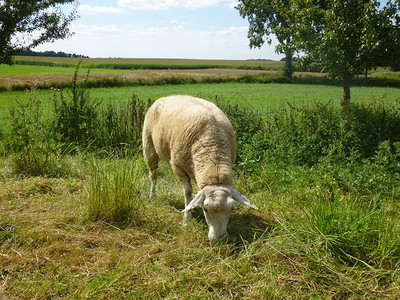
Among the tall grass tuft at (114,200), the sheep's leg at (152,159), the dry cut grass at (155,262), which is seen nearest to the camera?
the dry cut grass at (155,262)

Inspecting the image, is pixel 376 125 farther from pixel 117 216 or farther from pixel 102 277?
pixel 102 277

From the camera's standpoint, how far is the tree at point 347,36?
8461 millimetres

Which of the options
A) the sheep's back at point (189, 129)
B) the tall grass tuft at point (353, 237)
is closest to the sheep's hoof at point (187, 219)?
the sheep's back at point (189, 129)

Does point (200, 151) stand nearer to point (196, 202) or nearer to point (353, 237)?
point (196, 202)

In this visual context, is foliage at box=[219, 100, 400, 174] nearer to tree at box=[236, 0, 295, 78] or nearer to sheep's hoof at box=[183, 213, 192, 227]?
sheep's hoof at box=[183, 213, 192, 227]

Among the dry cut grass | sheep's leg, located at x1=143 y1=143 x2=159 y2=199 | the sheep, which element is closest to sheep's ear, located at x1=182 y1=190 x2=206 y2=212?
the sheep

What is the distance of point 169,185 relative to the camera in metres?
6.33

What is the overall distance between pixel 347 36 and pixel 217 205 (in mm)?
7617

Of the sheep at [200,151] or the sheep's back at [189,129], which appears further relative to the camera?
the sheep's back at [189,129]

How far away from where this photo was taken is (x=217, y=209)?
365 centimetres

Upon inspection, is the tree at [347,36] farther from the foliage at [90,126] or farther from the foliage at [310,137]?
the foliage at [90,126]

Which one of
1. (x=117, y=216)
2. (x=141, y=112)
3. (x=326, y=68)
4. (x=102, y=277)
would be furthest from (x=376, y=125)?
(x=102, y=277)

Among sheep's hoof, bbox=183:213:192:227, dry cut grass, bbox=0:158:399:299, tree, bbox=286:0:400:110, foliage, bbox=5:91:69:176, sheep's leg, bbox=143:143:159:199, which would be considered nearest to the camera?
dry cut grass, bbox=0:158:399:299

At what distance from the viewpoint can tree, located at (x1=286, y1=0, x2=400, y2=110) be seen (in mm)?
8461
